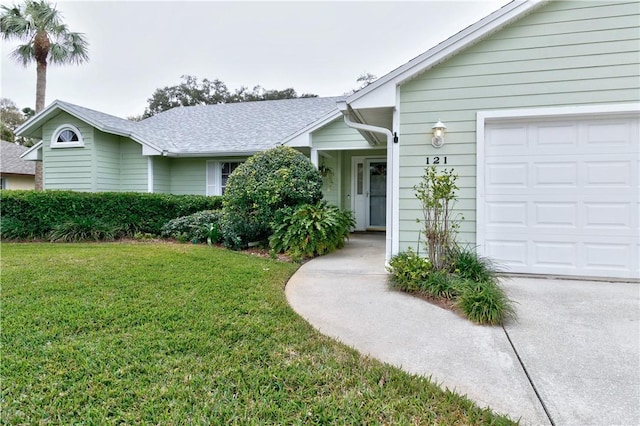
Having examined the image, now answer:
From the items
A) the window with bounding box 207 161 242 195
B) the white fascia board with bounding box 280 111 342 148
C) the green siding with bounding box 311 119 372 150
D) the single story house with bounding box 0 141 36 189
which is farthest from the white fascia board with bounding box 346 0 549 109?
the single story house with bounding box 0 141 36 189

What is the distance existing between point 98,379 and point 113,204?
7.53 m

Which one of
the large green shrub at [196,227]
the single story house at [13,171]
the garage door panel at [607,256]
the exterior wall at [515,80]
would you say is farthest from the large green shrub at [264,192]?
the single story house at [13,171]

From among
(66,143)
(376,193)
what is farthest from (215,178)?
(376,193)

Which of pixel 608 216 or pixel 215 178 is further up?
pixel 215 178

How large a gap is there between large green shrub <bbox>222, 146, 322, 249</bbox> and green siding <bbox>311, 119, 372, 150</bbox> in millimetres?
2164

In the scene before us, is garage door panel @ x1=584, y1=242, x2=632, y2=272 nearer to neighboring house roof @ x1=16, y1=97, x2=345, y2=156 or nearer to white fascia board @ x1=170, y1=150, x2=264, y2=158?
neighboring house roof @ x1=16, y1=97, x2=345, y2=156

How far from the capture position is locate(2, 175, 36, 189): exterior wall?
18312mm

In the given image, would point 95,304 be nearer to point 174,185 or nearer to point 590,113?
point 590,113

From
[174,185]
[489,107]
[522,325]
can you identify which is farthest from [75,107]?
[522,325]

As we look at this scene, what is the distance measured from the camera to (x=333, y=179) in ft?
34.3

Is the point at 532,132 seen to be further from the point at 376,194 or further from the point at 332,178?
the point at 332,178

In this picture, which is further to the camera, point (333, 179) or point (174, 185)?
point (174, 185)

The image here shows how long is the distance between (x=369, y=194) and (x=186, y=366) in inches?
350

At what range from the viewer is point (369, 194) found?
35.0 feet
